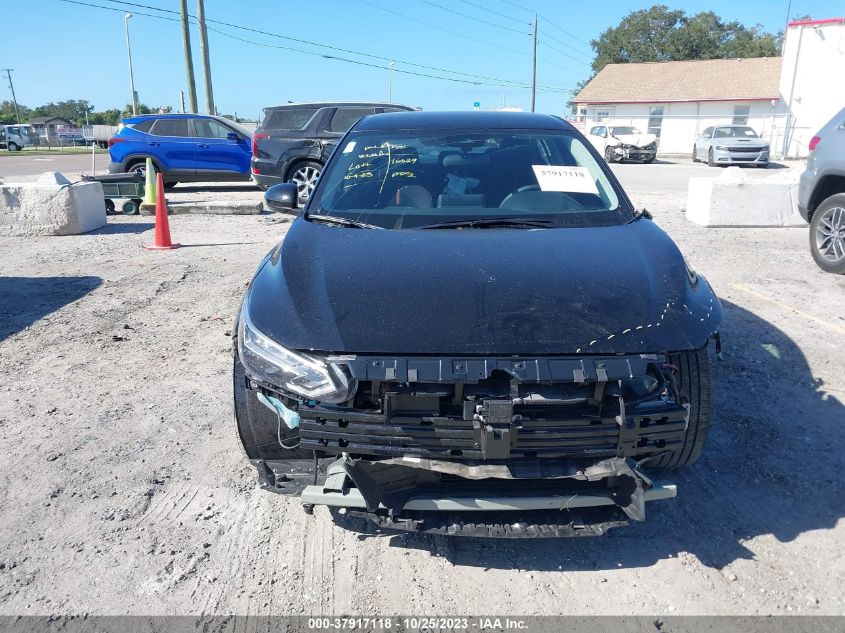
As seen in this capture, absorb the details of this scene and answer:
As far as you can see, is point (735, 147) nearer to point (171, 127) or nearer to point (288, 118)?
point (288, 118)

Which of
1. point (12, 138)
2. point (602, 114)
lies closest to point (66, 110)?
point (12, 138)

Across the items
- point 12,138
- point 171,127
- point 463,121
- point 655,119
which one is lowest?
point 463,121

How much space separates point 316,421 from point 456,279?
0.82 metres

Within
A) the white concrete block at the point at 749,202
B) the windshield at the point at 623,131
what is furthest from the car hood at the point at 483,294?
the windshield at the point at 623,131

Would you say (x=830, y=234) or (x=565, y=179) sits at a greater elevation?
(x=565, y=179)

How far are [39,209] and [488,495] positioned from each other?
9336 millimetres

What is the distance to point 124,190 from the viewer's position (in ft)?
38.2

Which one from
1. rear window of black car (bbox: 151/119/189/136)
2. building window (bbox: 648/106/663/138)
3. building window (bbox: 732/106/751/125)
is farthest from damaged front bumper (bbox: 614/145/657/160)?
rear window of black car (bbox: 151/119/189/136)

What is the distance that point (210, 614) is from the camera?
2340mm

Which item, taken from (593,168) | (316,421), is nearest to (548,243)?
(593,168)

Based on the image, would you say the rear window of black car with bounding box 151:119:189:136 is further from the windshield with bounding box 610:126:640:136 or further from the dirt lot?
the windshield with bounding box 610:126:640:136

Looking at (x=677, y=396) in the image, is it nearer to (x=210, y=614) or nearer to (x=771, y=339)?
(x=210, y=614)

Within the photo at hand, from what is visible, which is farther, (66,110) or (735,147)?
(66,110)

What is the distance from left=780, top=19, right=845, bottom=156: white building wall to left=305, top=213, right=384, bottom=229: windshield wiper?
3367 cm
